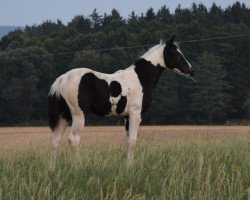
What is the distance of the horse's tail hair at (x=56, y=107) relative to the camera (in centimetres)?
865

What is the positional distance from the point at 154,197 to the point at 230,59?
87564 mm

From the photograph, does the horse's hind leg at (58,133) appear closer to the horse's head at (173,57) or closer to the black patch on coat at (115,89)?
the black patch on coat at (115,89)

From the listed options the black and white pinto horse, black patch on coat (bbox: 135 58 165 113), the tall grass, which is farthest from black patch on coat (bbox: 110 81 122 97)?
the tall grass

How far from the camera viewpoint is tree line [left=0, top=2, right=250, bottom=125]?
69.1m

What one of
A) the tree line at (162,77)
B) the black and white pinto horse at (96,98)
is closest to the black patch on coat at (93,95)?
the black and white pinto horse at (96,98)

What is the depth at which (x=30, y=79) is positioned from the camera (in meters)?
69.9

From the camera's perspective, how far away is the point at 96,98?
8.71 meters

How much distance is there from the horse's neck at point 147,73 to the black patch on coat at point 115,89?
0.52m

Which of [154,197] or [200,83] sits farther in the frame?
[200,83]

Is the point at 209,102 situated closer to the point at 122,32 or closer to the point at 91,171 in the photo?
the point at 122,32

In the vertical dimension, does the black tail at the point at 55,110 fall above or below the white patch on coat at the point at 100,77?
below

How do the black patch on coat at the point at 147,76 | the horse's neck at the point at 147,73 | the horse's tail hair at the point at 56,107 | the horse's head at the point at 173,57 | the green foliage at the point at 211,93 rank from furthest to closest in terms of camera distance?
the green foliage at the point at 211,93, the horse's head at the point at 173,57, the horse's neck at the point at 147,73, the black patch on coat at the point at 147,76, the horse's tail hair at the point at 56,107

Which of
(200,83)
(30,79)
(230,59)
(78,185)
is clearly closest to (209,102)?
(200,83)

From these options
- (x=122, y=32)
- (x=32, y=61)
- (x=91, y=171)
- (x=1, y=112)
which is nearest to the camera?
(x=91, y=171)
